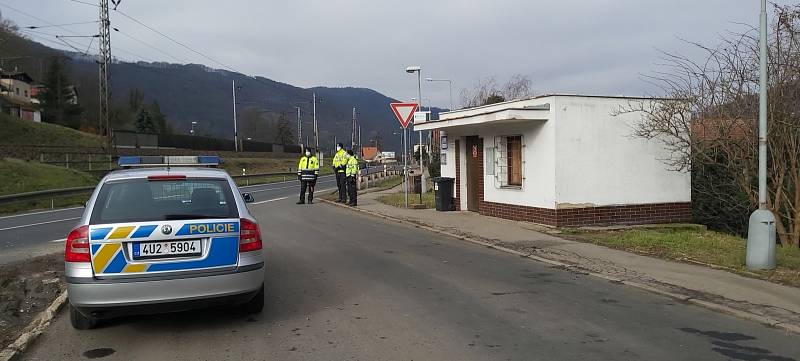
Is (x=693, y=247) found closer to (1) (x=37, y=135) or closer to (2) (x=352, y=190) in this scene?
(2) (x=352, y=190)

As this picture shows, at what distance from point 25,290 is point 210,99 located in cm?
9745

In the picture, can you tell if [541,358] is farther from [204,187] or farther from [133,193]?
[133,193]

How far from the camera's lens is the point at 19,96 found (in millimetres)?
83062

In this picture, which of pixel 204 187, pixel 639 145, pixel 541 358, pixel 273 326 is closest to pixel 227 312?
pixel 273 326

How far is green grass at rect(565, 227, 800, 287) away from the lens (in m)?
8.33

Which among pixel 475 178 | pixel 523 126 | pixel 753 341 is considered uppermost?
pixel 523 126

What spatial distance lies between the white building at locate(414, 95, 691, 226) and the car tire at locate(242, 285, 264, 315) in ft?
26.5

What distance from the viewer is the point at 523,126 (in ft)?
46.6

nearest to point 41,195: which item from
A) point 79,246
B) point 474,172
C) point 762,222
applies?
point 474,172

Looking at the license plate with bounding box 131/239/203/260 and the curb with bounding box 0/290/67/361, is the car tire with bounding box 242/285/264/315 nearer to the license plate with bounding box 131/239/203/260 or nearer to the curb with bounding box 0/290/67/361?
the license plate with bounding box 131/239/203/260

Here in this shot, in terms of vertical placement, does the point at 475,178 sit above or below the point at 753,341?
above

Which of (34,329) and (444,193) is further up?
(444,193)

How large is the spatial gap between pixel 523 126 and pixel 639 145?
2588 mm

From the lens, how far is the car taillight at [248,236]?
18.9 ft
